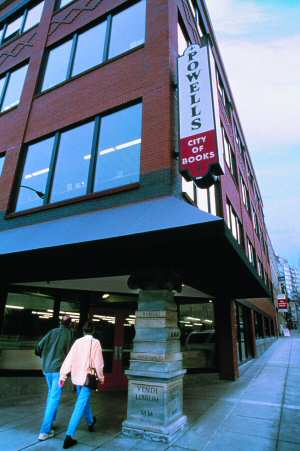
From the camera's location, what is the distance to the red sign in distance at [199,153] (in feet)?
20.2

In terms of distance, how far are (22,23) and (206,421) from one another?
54.6 feet

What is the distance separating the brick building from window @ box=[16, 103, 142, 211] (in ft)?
0.13

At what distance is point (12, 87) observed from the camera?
12.1 meters

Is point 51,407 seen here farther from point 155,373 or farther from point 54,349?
point 155,373

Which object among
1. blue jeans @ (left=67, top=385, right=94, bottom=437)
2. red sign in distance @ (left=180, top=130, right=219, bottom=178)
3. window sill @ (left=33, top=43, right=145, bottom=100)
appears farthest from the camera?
window sill @ (left=33, top=43, right=145, bottom=100)

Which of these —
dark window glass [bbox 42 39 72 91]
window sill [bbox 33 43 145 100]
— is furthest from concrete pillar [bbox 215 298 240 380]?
dark window glass [bbox 42 39 72 91]

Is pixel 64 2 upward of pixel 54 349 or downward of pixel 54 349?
upward

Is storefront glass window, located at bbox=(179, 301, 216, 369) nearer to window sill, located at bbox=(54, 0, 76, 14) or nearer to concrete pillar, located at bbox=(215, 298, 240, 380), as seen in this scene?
concrete pillar, located at bbox=(215, 298, 240, 380)

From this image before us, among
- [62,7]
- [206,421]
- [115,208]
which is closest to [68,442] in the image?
[206,421]

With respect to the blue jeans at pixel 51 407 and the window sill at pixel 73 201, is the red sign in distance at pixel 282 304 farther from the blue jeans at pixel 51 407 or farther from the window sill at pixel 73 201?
the blue jeans at pixel 51 407

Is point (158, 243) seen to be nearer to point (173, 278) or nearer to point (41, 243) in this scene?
point (173, 278)

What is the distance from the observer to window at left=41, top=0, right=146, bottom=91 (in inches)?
364

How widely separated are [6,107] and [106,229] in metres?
9.37

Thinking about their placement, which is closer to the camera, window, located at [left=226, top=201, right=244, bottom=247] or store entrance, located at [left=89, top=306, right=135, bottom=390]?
store entrance, located at [left=89, top=306, right=135, bottom=390]
